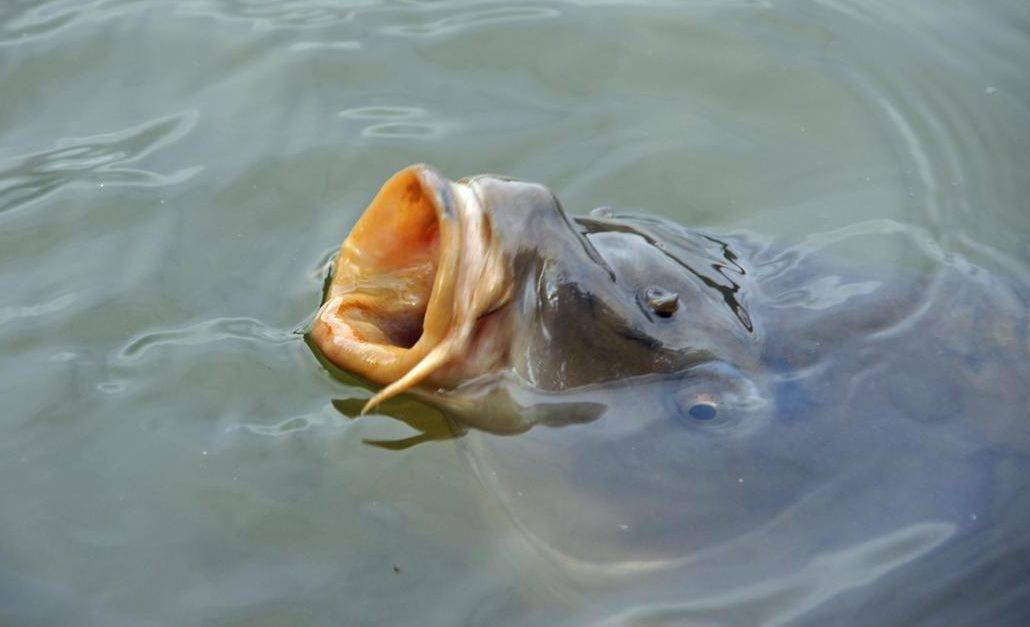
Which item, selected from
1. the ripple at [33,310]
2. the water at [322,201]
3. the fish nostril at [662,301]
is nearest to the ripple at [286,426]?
the water at [322,201]

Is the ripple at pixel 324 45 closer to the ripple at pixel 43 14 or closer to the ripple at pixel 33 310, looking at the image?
the ripple at pixel 43 14

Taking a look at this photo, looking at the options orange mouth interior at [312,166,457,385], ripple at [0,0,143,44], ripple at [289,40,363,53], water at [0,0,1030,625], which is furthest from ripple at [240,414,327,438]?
ripple at [0,0,143,44]

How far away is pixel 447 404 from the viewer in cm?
391

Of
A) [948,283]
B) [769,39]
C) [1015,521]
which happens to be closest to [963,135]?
[769,39]

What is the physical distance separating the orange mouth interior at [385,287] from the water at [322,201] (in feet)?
1.16

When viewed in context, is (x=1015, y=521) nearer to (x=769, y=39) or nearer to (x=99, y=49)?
(x=769, y=39)

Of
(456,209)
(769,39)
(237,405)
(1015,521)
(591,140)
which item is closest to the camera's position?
(456,209)

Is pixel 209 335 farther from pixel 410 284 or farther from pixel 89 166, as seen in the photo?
pixel 89 166

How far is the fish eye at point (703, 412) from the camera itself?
12.6 ft

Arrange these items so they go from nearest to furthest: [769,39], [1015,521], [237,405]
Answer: [1015,521] < [237,405] < [769,39]

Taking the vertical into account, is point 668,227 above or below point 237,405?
above

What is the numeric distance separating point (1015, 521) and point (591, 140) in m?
2.64

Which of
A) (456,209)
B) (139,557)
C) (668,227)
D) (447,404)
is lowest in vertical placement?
(139,557)

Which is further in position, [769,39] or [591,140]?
[769,39]
